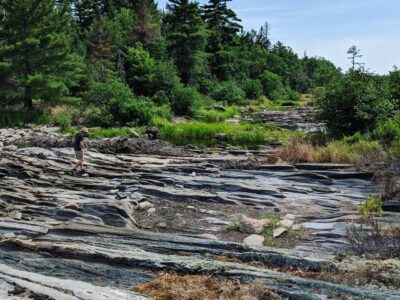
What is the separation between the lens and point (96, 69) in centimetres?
4694

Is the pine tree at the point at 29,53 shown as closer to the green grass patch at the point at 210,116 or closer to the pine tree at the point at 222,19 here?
the green grass patch at the point at 210,116

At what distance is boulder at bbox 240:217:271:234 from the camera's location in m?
11.8

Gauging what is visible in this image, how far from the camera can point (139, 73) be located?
162 feet

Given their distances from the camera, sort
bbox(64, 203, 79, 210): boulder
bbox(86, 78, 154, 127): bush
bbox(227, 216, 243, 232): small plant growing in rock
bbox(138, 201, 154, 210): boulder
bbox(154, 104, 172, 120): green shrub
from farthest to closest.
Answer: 1. bbox(154, 104, 172, 120): green shrub
2. bbox(86, 78, 154, 127): bush
3. bbox(138, 201, 154, 210): boulder
4. bbox(64, 203, 79, 210): boulder
5. bbox(227, 216, 243, 232): small plant growing in rock

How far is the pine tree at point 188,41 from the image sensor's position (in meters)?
57.0

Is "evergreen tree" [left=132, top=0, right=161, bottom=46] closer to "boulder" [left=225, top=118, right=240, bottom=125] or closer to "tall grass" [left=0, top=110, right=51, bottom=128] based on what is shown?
"boulder" [left=225, top=118, right=240, bottom=125]

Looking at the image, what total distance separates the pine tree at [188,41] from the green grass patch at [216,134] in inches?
873

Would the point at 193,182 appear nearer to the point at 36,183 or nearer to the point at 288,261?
the point at 36,183

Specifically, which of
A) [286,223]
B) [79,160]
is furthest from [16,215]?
[79,160]

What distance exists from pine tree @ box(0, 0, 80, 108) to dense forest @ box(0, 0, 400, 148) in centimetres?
8

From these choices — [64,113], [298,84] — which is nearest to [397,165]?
[64,113]

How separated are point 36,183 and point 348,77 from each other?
1666 centimetres

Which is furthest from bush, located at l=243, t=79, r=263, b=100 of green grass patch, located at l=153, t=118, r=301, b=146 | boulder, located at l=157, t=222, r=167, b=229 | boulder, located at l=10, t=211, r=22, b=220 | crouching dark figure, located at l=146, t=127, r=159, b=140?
boulder, located at l=10, t=211, r=22, b=220

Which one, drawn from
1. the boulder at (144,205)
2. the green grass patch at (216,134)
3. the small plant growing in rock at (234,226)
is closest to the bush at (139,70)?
the green grass patch at (216,134)
